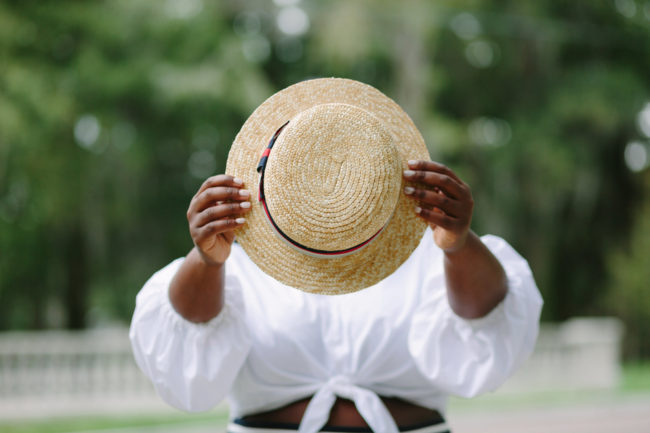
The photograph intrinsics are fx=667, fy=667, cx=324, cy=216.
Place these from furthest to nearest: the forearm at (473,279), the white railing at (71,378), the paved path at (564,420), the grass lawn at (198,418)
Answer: the white railing at (71,378) → the paved path at (564,420) → the grass lawn at (198,418) → the forearm at (473,279)

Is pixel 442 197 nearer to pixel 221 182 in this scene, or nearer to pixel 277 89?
pixel 221 182

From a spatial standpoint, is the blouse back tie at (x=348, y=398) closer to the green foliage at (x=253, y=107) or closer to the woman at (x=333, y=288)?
the woman at (x=333, y=288)

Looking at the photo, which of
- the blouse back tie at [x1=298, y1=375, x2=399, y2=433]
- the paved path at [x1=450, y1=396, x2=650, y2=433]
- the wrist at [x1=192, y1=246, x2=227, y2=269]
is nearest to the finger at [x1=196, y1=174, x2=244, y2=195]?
the wrist at [x1=192, y1=246, x2=227, y2=269]

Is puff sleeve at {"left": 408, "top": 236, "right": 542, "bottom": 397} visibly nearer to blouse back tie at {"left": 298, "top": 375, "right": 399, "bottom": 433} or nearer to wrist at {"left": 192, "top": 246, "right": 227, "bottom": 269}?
blouse back tie at {"left": 298, "top": 375, "right": 399, "bottom": 433}

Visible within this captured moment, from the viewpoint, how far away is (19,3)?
7.86m

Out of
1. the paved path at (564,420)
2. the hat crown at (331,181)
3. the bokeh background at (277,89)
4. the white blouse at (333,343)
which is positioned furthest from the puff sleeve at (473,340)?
the bokeh background at (277,89)

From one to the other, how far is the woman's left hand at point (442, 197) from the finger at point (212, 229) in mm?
405

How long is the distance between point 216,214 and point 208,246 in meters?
0.08

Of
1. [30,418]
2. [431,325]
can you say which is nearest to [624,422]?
[30,418]

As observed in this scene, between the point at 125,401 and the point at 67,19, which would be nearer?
the point at 125,401

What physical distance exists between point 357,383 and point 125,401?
656 centimetres

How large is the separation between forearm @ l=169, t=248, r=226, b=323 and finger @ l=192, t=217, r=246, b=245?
89 mm

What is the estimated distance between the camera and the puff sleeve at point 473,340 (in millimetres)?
1701

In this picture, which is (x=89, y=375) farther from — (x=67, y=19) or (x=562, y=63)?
(x=562, y=63)
